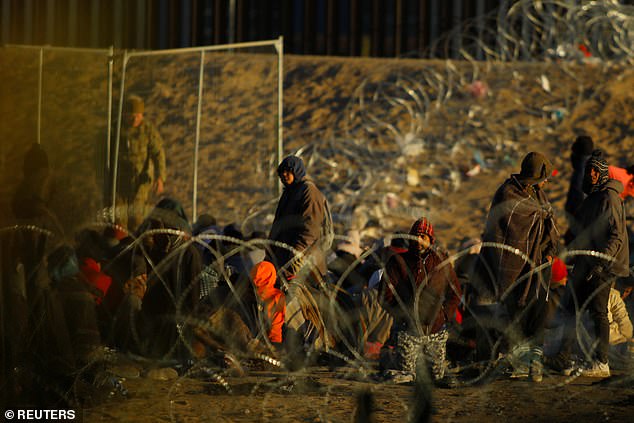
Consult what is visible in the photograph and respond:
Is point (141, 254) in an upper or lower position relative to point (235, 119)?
lower

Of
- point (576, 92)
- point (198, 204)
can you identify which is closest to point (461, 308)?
point (198, 204)

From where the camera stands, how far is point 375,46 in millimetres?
18234

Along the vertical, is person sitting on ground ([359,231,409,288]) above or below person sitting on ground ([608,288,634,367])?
above

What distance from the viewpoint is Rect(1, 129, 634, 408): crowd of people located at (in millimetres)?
6746

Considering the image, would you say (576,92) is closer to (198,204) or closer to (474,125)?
(474,125)

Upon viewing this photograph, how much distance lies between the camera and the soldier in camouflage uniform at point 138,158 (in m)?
9.93

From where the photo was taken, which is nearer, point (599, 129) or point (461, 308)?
point (461, 308)

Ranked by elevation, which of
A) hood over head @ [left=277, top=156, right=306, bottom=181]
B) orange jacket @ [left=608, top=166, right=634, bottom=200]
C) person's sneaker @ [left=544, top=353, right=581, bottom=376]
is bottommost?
person's sneaker @ [left=544, top=353, right=581, bottom=376]

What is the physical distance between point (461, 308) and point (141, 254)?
2.05m

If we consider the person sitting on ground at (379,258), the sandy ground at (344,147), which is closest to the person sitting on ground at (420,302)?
the person sitting on ground at (379,258)

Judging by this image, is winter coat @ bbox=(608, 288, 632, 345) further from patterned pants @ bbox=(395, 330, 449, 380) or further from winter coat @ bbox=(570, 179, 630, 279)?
patterned pants @ bbox=(395, 330, 449, 380)

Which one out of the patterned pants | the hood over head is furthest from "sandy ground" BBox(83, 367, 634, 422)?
the hood over head

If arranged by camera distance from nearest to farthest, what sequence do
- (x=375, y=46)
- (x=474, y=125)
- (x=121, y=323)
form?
(x=121, y=323) < (x=474, y=125) < (x=375, y=46)

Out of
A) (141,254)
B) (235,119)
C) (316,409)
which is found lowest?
(316,409)
